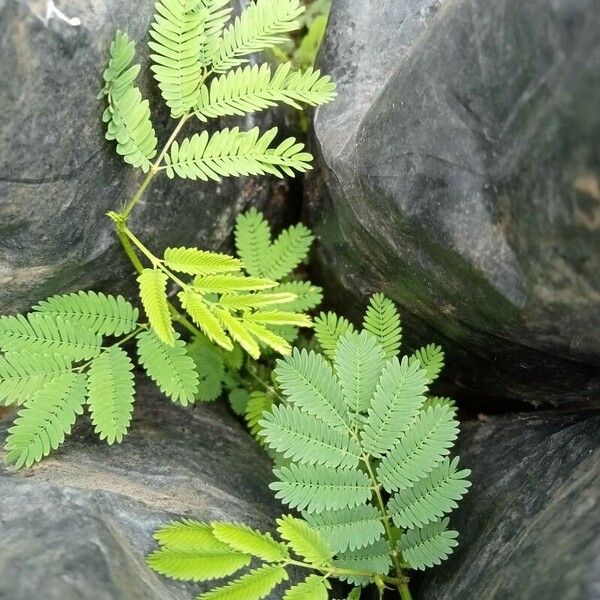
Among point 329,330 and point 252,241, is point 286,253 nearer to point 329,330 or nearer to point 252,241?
point 252,241

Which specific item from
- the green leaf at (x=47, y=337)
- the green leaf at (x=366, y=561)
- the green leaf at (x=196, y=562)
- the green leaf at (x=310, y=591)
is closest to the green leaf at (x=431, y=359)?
the green leaf at (x=366, y=561)

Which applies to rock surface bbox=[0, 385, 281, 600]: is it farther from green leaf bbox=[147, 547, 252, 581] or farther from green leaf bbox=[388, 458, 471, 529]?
green leaf bbox=[388, 458, 471, 529]

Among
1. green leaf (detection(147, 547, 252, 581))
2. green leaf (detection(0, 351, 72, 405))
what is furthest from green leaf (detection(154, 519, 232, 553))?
green leaf (detection(0, 351, 72, 405))

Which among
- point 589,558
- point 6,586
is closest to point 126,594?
point 6,586

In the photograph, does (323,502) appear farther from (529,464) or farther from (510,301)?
(510,301)

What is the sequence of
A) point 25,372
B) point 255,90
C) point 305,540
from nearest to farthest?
point 305,540
point 25,372
point 255,90

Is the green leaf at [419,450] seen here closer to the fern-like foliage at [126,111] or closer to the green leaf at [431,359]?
the green leaf at [431,359]

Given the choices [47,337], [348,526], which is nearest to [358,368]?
[348,526]
